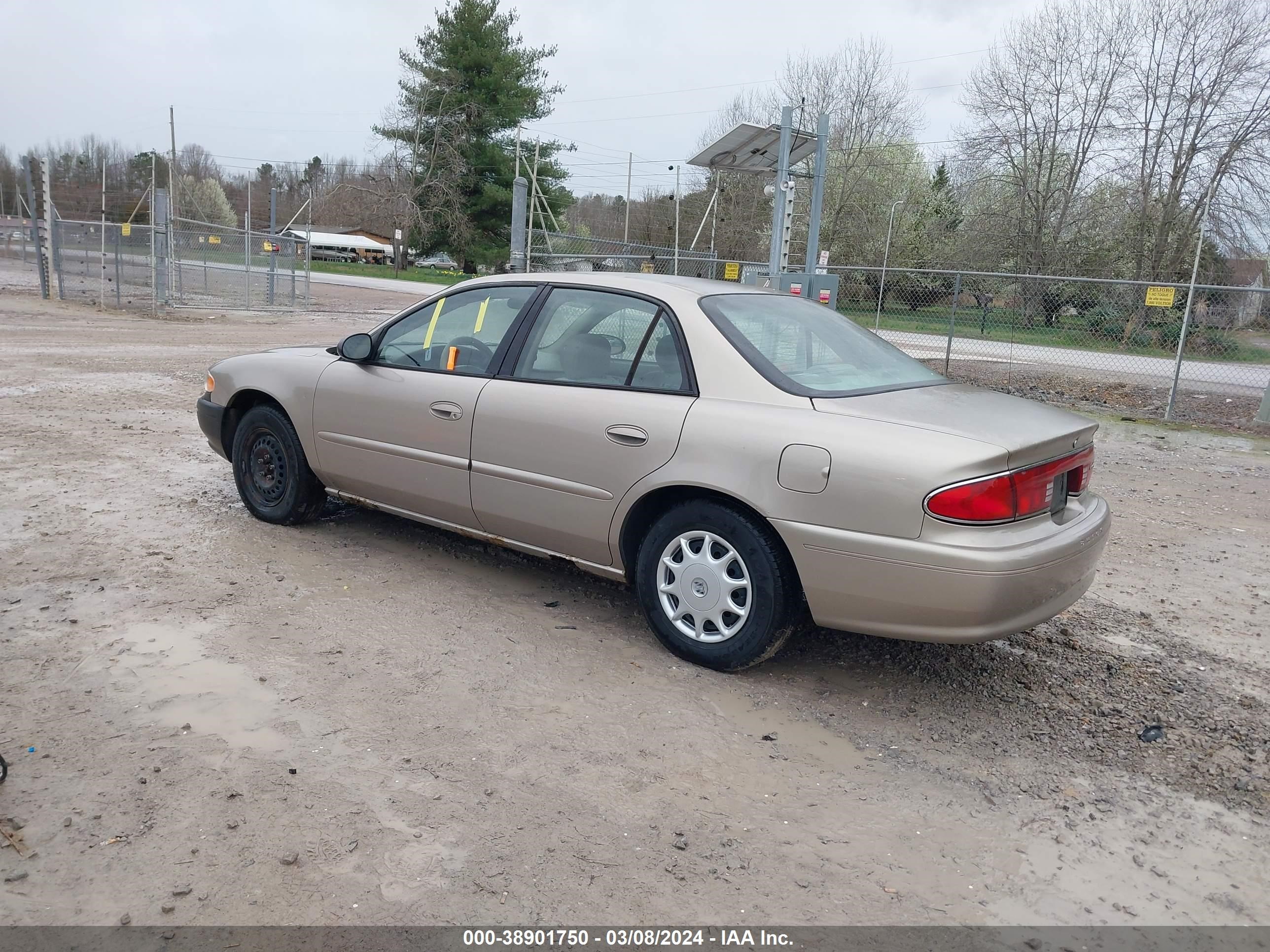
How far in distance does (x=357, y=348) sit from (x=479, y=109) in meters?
43.2

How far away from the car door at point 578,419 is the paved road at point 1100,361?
12.0m

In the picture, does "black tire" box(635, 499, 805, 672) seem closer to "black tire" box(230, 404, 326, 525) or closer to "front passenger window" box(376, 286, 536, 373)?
"front passenger window" box(376, 286, 536, 373)

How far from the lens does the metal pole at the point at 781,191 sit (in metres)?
10.1

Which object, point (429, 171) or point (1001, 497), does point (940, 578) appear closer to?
point (1001, 497)

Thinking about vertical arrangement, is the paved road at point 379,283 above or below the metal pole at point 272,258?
below

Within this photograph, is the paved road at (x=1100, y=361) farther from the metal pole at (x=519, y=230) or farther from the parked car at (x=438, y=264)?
the parked car at (x=438, y=264)

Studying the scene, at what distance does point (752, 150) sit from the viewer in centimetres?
1152

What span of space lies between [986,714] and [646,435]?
172cm

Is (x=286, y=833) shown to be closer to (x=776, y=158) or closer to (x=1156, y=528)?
(x=1156, y=528)

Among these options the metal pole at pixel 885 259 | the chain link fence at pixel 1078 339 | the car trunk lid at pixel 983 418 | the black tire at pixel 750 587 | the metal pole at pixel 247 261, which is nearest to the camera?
the car trunk lid at pixel 983 418

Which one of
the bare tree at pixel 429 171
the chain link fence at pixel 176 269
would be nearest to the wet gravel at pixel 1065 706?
the chain link fence at pixel 176 269

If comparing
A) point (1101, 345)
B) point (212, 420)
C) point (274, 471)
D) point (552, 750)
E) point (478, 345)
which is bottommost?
point (552, 750)

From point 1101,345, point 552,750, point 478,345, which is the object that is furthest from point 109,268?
point 552,750

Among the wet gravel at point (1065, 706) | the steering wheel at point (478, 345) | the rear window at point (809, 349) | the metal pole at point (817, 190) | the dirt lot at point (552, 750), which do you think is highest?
the metal pole at point (817, 190)
